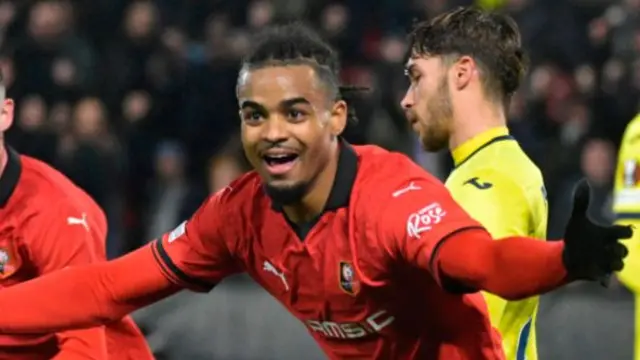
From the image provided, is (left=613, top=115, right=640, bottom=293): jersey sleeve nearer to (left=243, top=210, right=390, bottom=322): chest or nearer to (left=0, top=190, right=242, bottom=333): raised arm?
(left=243, top=210, right=390, bottom=322): chest

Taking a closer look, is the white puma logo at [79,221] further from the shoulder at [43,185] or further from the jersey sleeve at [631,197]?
the jersey sleeve at [631,197]

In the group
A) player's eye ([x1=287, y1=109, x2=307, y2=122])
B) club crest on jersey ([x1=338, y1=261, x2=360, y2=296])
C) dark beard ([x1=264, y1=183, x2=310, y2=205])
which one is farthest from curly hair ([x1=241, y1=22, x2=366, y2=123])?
club crest on jersey ([x1=338, y1=261, x2=360, y2=296])

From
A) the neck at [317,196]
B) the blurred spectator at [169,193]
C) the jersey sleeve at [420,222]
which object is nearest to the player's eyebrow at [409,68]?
the neck at [317,196]

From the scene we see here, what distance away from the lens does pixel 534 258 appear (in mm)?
3246

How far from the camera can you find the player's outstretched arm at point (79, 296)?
4.19 metres

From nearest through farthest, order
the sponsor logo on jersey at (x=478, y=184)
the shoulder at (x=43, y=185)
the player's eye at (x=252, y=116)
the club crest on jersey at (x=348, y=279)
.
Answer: the club crest on jersey at (x=348, y=279)
the player's eye at (x=252, y=116)
the sponsor logo on jersey at (x=478, y=184)
the shoulder at (x=43, y=185)

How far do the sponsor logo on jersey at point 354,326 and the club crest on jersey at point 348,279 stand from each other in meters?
0.09

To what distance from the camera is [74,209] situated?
4684 millimetres

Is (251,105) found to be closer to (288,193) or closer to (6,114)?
(288,193)

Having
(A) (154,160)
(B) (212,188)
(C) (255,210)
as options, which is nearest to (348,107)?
(C) (255,210)

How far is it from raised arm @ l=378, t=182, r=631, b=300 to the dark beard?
0.31 metres

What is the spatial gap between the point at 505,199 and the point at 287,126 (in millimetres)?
758

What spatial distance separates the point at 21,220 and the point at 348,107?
117 centimetres

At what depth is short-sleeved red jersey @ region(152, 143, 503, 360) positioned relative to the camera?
3.71 meters
